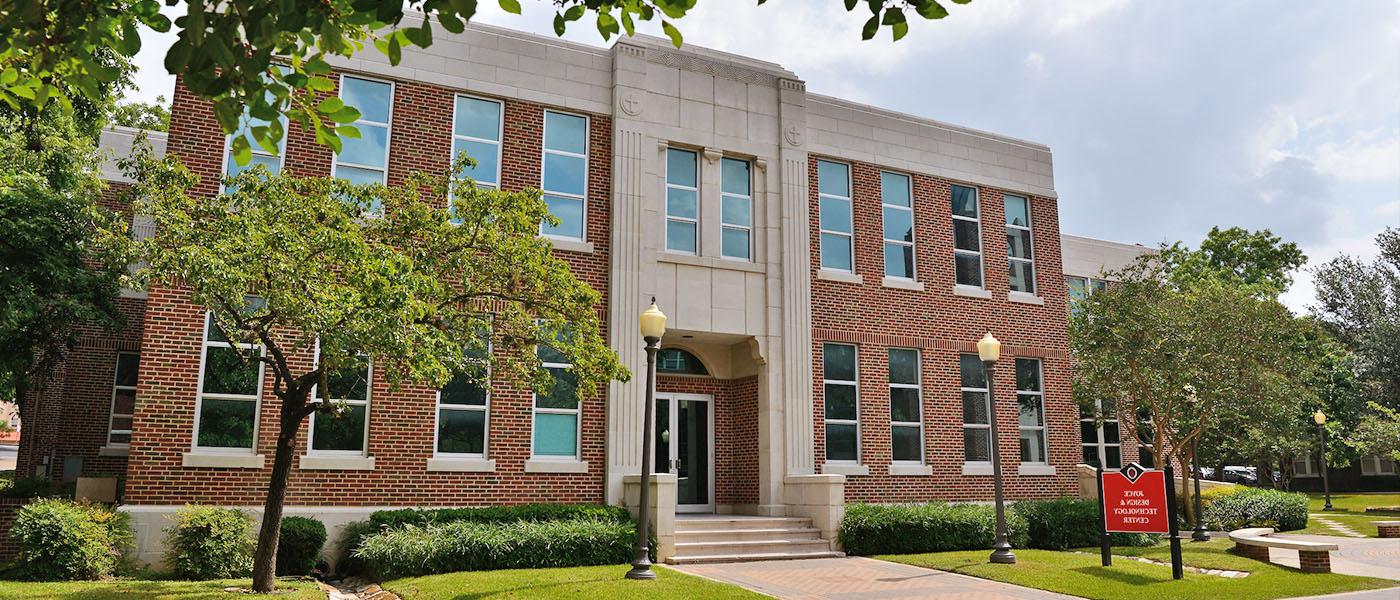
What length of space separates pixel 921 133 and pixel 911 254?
2824 millimetres

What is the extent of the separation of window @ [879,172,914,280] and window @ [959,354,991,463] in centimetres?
241

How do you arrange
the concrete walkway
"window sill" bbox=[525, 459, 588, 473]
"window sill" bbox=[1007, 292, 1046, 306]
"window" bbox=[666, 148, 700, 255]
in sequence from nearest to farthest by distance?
the concrete walkway → "window sill" bbox=[525, 459, 588, 473] → "window" bbox=[666, 148, 700, 255] → "window sill" bbox=[1007, 292, 1046, 306]

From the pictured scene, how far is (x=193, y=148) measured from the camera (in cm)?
1534

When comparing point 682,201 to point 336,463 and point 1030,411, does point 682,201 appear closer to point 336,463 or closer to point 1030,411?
point 336,463

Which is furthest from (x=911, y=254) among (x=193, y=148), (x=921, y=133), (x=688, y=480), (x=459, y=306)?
(x=193, y=148)

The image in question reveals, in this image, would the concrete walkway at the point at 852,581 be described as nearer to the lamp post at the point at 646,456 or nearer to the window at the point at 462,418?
the lamp post at the point at 646,456

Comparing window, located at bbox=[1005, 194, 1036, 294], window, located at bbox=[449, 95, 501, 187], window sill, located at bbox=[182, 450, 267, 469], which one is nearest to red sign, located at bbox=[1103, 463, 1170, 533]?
window, located at bbox=[1005, 194, 1036, 294]

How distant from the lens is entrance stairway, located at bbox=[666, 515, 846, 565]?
15.7 m

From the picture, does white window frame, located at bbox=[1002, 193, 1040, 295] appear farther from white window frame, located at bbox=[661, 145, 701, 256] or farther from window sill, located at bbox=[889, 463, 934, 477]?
white window frame, located at bbox=[661, 145, 701, 256]

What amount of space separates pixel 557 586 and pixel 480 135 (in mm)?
8649

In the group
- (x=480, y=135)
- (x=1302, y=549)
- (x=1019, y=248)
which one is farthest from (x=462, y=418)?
(x=1302, y=549)

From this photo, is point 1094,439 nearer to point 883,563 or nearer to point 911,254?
point 911,254

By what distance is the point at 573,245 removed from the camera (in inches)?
680

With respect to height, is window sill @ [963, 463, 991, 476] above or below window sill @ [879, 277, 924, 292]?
below
